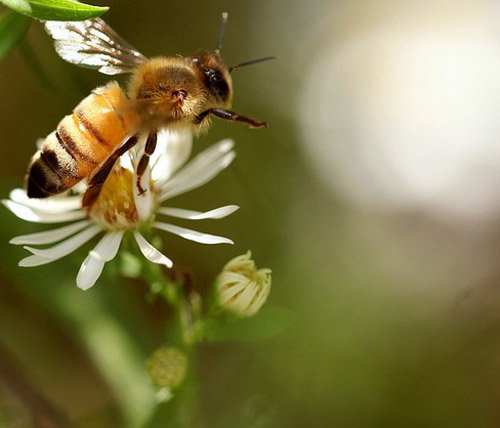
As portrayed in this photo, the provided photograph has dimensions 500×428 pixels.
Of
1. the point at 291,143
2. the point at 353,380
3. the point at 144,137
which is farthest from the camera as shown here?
the point at 291,143

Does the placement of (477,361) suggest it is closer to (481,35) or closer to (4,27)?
(481,35)

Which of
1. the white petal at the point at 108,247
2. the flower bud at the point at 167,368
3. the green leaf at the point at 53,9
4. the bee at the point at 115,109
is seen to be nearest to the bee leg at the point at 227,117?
the bee at the point at 115,109

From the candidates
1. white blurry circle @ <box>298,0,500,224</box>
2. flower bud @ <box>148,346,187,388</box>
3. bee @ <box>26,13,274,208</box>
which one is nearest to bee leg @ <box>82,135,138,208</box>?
bee @ <box>26,13,274,208</box>

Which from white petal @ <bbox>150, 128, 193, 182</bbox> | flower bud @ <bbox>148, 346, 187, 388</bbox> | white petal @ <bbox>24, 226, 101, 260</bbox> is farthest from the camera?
white petal @ <bbox>150, 128, 193, 182</bbox>

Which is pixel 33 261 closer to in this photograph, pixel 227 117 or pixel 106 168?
pixel 106 168

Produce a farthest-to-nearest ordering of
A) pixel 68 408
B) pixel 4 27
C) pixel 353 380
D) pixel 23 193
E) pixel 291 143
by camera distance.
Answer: pixel 291 143 < pixel 68 408 < pixel 353 380 < pixel 23 193 < pixel 4 27

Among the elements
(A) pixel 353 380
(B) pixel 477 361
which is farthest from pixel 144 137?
(B) pixel 477 361

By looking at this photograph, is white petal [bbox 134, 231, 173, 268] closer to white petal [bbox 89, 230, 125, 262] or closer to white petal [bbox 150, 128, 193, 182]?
white petal [bbox 89, 230, 125, 262]
